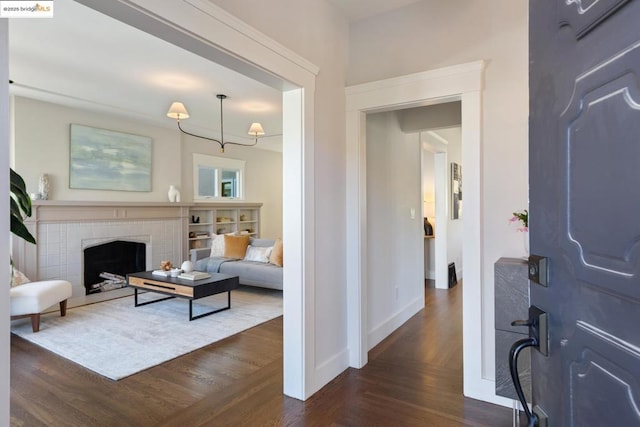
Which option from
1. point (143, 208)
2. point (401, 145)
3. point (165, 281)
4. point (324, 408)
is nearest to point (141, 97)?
point (143, 208)

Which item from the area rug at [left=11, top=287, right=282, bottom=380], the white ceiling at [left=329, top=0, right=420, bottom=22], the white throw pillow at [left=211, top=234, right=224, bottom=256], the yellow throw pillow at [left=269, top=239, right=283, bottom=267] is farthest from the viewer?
the white throw pillow at [left=211, top=234, right=224, bottom=256]

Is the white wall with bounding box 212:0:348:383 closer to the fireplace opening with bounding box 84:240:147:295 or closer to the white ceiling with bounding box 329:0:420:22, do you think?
the white ceiling with bounding box 329:0:420:22

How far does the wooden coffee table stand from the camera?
162 inches

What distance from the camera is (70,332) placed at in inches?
147

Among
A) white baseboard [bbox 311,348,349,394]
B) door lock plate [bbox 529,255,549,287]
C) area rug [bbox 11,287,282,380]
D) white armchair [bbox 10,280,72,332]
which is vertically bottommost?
area rug [bbox 11,287,282,380]

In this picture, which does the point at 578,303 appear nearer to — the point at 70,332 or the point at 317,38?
the point at 317,38

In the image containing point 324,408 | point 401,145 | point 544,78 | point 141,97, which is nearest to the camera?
point 544,78

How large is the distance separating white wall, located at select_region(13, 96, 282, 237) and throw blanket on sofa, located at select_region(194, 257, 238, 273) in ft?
4.55

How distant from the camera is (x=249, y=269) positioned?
529cm

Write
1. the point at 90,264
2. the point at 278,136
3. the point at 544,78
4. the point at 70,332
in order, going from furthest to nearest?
the point at 278,136
the point at 90,264
the point at 70,332
the point at 544,78

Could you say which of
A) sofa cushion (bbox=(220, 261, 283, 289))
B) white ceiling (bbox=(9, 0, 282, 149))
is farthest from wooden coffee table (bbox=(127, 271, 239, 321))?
white ceiling (bbox=(9, 0, 282, 149))

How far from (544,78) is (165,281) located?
4.45 metres

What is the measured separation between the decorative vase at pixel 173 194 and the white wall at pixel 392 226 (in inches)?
162

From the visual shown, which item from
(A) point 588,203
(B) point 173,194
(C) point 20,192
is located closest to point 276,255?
(B) point 173,194
